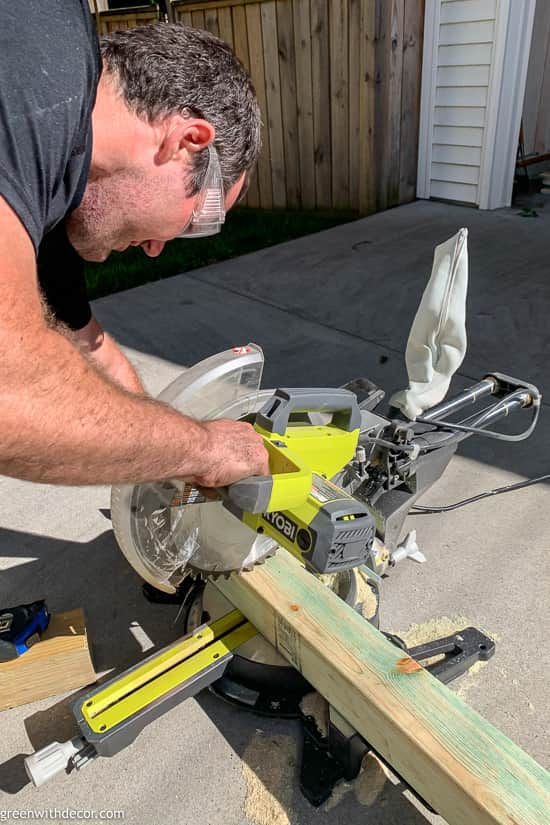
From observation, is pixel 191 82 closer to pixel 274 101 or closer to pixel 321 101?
pixel 321 101

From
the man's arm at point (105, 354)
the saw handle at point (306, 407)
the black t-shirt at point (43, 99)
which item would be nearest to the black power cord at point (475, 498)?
the saw handle at point (306, 407)

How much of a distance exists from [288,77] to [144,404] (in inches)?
234

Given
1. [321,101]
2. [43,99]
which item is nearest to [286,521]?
[43,99]

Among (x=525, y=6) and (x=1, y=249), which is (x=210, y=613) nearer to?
(x=1, y=249)

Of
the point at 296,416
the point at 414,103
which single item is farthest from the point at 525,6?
the point at 296,416

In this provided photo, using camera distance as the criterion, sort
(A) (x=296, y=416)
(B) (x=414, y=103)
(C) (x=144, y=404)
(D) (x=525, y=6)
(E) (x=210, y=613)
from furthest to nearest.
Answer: (B) (x=414, y=103) → (D) (x=525, y=6) → (E) (x=210, y=613) → (A) (x=296, y=416) → (C) (x=144, y=404)

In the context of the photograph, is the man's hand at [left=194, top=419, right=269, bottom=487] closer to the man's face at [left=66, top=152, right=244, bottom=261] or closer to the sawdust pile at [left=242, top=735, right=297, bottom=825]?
the man's face at [left=66, top=152, right=244, bottom=261]

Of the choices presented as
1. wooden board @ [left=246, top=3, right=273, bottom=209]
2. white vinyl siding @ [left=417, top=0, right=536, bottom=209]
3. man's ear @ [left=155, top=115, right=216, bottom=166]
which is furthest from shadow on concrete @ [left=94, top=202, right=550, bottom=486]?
man's ear @ [left=155, top=115, right=216, bottom=166]

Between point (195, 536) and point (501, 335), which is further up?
point (195, 536)

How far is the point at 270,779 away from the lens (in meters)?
1.55

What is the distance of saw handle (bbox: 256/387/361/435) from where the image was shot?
1404 mm

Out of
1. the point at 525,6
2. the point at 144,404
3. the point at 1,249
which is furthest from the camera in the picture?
the point at 525,6

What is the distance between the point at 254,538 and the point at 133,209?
848mm

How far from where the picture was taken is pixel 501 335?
361 centimetres
